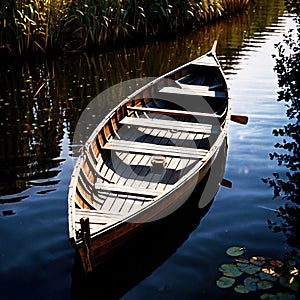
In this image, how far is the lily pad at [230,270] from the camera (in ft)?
19.5

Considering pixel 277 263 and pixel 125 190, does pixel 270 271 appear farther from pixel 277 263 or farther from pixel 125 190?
pixel 125 190

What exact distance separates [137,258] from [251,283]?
1412 millimetres

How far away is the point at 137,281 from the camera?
606 centimetres

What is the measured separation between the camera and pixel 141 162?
8.00 m

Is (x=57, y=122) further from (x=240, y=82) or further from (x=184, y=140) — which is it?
(x=240, y=82)

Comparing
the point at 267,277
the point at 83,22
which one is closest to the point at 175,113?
the point at 267,277

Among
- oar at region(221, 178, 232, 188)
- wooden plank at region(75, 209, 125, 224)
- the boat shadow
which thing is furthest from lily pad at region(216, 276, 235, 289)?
oar at region(221, 178, 232, 188)

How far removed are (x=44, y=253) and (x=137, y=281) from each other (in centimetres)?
121

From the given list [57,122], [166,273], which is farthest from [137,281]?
[57,122]

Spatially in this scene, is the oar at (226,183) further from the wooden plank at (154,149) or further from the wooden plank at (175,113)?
the wooden plank at (175,113)

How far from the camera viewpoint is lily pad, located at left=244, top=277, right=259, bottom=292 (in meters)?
5.62

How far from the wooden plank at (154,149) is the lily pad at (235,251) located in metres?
1.56

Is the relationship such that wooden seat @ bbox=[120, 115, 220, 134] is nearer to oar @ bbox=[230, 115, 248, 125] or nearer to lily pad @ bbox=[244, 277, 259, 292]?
oar @ bbox=[230, 115, 248, 125]

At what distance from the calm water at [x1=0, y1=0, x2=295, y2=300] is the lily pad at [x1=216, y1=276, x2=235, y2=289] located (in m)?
0.08
